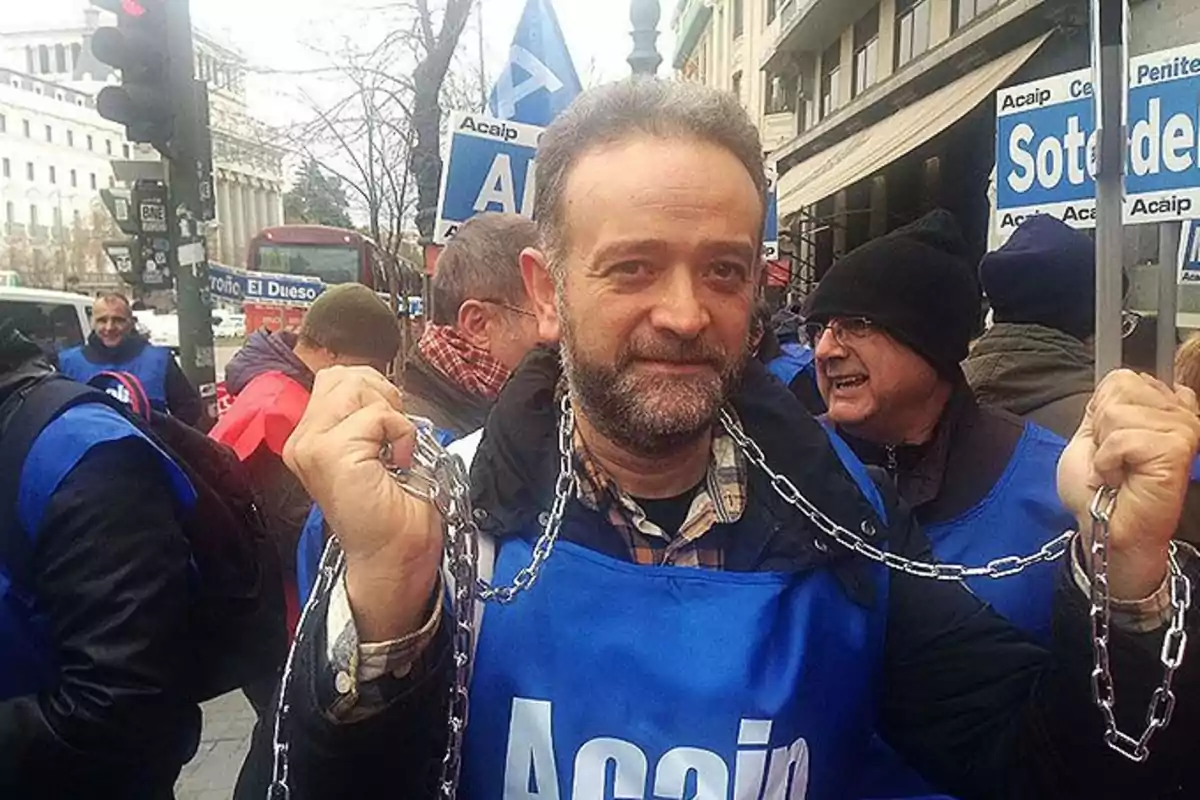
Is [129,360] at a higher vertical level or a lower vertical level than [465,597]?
lower

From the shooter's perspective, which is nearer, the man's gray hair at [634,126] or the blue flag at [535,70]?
the man's gray hair at [634,126]

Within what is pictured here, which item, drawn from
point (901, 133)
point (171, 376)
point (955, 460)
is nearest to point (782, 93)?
point (901, 133)

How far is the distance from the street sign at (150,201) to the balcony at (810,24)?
42.3 feet

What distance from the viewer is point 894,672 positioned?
1.67 m

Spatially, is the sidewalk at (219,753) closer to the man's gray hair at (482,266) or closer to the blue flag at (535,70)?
the man's gray hair at (482,266)

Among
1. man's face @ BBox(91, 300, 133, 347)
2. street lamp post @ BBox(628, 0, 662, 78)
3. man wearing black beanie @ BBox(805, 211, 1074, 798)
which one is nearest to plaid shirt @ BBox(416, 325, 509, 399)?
man wearing black beanie @ BBox(805, 211, 1074, 798)

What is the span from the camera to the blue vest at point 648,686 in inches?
56.2

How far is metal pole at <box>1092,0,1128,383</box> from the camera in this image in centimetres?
165

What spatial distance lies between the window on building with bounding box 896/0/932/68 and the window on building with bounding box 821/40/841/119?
3527 mm

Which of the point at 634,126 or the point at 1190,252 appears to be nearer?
the point at 634,126

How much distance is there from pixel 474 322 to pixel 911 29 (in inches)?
545

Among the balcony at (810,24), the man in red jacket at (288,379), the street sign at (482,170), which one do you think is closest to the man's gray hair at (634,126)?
the man in red jacket at (288,379)

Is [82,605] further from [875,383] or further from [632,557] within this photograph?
[875,383]

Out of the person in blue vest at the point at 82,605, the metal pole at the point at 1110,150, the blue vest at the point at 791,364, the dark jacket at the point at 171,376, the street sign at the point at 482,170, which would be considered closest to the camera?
the metal pole at the point at 1110,150
